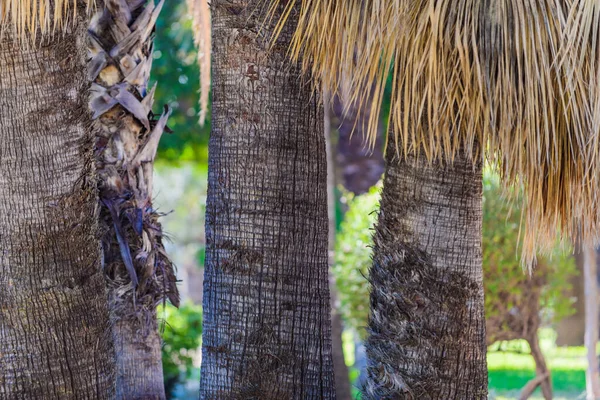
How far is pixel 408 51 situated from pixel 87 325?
1.91 m

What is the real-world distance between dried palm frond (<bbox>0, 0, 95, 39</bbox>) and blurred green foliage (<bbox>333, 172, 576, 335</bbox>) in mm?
4915

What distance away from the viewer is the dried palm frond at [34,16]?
311cm

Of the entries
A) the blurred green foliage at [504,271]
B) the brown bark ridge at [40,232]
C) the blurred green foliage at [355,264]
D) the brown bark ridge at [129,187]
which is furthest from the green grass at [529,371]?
the brown bark ridge at [40,232]

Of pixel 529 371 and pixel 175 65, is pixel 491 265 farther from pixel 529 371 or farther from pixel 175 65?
pixel 175 65

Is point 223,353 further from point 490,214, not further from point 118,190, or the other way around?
point 490,214

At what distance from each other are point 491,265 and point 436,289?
4917 mm

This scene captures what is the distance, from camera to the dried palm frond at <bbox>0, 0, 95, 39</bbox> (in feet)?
10.2

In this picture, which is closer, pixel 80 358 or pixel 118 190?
pixel 80 358

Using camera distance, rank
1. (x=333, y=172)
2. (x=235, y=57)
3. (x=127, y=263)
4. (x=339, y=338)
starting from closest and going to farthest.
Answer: (x=235, y=57) → (x=127, y=263) → (x=339, y=338) → (x=333, y=172)

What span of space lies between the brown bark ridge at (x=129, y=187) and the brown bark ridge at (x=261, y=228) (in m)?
0.72

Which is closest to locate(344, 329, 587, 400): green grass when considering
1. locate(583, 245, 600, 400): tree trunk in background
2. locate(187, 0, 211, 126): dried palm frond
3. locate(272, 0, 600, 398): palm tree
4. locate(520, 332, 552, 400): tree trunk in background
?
locate(520, 332, 552, 400): tree trunk in background

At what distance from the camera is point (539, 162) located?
3199 mm

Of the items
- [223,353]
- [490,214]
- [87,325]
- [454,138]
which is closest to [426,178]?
[454,138]

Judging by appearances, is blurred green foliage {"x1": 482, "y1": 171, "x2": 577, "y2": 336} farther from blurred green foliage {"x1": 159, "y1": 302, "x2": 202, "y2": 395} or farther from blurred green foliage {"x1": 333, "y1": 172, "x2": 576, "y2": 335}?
blurred green foliage {"x1": 159, "y1": 302, "x2": 202, "y2": 395}
